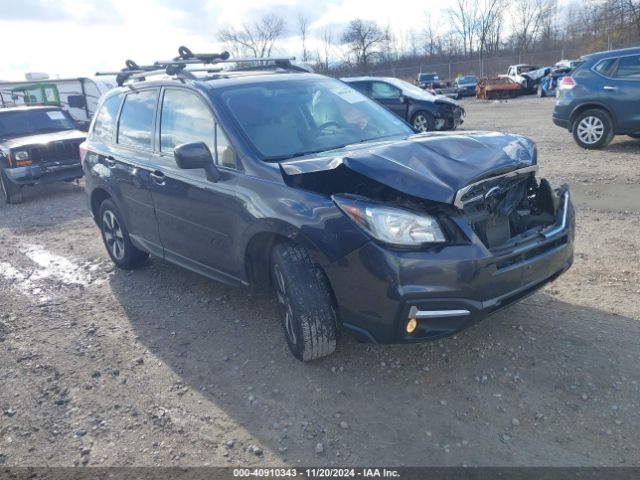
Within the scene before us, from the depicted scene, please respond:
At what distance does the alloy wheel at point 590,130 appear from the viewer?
31.4 ft

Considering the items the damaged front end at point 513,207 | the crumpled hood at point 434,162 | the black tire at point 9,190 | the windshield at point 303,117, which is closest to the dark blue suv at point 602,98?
the windshield at point 303,117

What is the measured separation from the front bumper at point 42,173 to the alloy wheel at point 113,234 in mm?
5102

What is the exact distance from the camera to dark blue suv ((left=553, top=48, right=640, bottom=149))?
9.08 metres

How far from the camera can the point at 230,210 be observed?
11.8ft

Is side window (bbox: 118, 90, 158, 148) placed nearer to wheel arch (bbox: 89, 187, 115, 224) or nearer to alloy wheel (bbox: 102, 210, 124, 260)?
wheel arch (bbox: 89, 187, 115, 224)

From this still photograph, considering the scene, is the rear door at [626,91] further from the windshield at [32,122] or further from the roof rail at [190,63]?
the windshield at [32,122]

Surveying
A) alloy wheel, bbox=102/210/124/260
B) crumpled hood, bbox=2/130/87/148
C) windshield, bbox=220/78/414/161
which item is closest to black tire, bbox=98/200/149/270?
alloy wheel, bbox=102/210/124/260

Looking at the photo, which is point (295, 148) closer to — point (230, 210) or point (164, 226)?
point (230, 210)

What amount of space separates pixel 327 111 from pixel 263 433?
2.48 m

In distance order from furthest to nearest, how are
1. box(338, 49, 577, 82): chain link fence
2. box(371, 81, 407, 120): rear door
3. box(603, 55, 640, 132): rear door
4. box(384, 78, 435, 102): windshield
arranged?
box(338, 49, 577, 82): chain link fence → box(371, 81, 407, 120): rear door → box(384, 78, 435, 102): windshield → box(603, 55, 640, 132): rear door

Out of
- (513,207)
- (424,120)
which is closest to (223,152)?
(513,207)

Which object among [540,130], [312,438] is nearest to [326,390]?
[312,438]

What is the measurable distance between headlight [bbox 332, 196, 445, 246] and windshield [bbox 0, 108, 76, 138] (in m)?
10.1

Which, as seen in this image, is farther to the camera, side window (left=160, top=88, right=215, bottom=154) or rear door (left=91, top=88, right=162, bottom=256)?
rear door (left=91, top=88, right=162, bottom=256)
